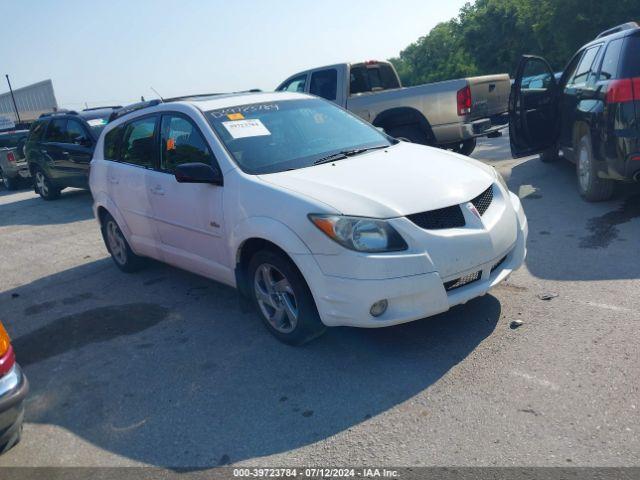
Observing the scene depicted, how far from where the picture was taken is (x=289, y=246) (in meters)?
3.85

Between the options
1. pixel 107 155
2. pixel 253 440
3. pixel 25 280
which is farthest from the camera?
pixel 25 280

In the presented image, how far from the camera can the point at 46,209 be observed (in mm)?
12195

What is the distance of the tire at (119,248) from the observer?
645 cm

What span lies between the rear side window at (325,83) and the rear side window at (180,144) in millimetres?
5784

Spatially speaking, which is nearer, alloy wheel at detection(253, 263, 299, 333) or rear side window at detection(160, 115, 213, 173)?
alloy wheel at detection(253, 263, 299, 333)

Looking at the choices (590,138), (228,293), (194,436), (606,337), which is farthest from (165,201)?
(590,138)

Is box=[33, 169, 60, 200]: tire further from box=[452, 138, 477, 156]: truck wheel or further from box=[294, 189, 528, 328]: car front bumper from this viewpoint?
box=[294, 189, 528, 328]: car front bumper

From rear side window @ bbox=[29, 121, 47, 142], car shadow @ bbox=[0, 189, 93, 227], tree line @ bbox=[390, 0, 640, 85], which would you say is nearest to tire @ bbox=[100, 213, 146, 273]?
car shadow @ bbox=[0, 189, 93, 227]

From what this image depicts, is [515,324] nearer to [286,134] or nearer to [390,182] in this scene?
[390,182]

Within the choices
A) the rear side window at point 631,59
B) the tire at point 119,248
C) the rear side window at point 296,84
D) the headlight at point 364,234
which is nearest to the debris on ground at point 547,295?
the headlight at point 364,234

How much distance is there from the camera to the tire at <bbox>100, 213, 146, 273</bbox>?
6.45 m

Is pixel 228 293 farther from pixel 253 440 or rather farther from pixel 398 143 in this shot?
pixel 253 440

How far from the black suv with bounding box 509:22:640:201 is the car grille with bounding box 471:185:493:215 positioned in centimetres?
248

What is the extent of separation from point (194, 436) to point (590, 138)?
5.39 metres
